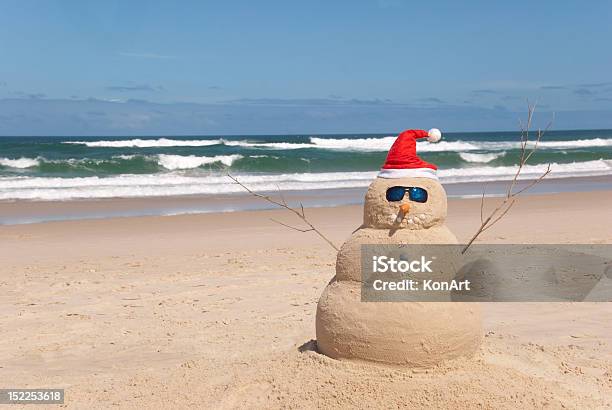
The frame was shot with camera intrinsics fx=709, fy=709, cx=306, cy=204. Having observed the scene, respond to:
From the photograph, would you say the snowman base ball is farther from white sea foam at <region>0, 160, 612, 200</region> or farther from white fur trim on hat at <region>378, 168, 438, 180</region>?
white sea foam at <region>0, 160, 612, 200</region>

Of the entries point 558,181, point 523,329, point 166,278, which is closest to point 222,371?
point 523,329

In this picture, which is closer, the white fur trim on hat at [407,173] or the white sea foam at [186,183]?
the white fur trim on hat at [407,173]

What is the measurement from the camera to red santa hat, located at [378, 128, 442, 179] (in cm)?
469

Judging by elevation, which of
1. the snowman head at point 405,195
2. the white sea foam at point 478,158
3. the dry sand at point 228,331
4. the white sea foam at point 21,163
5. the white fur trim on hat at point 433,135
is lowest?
the white sea foam at point 478,158

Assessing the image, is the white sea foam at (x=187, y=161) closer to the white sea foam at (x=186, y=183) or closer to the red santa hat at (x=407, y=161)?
the white sea foam at (x=186, y=183)

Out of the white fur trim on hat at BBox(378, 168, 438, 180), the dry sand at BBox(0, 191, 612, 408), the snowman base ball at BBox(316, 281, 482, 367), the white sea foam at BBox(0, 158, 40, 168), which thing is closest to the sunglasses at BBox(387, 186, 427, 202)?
the white fur trim on hat at BBox(378, 168, 438, 180)

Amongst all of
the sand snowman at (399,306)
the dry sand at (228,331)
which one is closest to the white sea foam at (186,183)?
the dry sand at (228,331)

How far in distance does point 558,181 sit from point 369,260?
68.4ft

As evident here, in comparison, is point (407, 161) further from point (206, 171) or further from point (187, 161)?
point (187, 161)

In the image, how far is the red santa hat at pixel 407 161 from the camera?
15.4ft

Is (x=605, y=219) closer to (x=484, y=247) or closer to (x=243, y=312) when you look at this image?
(x=484, y=247)

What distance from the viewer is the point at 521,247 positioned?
10250 millimetres

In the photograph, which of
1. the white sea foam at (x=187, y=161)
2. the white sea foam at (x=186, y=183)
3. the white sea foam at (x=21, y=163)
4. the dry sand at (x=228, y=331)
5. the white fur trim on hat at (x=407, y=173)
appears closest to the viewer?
the dry sand at (x=228, y=331)

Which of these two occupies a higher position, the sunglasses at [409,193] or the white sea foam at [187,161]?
the sunglasses at [409,193]
